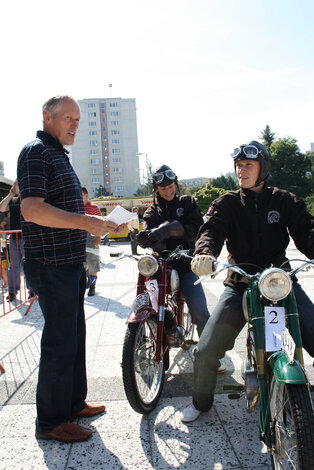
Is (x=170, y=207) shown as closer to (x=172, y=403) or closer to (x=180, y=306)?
(x=180, y=306)

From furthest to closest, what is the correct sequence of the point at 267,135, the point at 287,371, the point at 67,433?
1. the point at 267,135
2. the point at 67,433
3. the point at 287,371

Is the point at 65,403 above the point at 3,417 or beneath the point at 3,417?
above

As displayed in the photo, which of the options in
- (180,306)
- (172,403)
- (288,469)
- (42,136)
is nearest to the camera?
(288,469)

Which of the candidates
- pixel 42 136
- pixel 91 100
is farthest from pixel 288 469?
pixel 91 100

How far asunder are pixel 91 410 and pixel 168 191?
78.6 inches

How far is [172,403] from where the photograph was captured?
9.84 ft

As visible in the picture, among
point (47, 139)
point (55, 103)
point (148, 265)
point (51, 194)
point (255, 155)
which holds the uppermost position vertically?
point (55, 103)

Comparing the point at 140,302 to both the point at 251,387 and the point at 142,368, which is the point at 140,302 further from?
the point at 251,387

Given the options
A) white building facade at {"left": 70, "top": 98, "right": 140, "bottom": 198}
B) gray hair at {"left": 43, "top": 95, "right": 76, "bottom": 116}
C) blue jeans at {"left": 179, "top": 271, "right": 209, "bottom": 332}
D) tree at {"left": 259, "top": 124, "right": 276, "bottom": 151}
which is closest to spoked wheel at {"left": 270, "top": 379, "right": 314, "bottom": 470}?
blue jeans at {"left": 179, "top": 271, "right": 209, "bottom": 332}

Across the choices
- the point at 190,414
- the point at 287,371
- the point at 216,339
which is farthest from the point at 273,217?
the point at 190,414

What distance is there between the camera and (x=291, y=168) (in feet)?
186

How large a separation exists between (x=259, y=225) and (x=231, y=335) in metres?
0.77

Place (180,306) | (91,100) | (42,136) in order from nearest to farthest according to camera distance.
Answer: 1. (42,136)
2. (180,306)
3. (91,100)

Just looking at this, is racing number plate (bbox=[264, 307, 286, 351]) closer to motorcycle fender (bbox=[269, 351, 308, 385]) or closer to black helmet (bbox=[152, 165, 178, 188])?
motorcycle fender (bbox=[269, 351, 308, 385])
